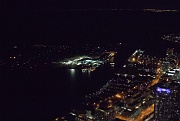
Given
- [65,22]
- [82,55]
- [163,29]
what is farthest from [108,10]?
[82,55]

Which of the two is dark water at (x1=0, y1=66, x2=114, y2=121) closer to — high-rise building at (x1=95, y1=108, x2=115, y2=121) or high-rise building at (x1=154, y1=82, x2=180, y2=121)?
high-rise building at (x1=95, y1=108, x2=115, y2=121)

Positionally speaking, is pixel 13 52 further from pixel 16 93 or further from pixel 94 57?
pixel 16 93

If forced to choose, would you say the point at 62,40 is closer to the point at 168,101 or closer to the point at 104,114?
the point at 104,114

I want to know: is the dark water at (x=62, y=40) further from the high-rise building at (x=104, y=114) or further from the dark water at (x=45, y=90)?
the high-rise building at (x=104, y=114)

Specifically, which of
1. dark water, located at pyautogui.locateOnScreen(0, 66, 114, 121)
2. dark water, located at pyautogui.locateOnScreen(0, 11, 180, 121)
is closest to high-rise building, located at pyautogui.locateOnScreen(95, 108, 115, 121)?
dark water, located at pyautogui.locateOnScreen(0, 66, 114, 121)

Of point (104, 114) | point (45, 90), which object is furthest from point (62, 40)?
point (104, 114)

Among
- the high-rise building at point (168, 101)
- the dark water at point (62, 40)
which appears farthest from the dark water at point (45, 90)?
the high-rise building at point (168, 101)
